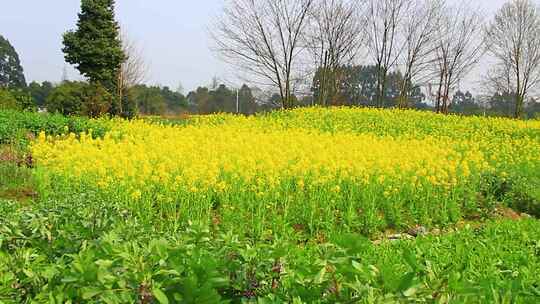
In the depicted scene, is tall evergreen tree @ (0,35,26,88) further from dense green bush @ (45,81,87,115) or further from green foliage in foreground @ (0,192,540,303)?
green foliage in foreground @ (0,192,540,303)

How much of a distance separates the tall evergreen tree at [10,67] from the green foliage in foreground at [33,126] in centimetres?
4664

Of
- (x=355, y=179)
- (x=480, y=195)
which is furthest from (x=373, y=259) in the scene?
(x=480, y=195)

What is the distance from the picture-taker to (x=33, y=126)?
12.6 meters

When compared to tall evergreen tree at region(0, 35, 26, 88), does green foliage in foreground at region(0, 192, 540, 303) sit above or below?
below

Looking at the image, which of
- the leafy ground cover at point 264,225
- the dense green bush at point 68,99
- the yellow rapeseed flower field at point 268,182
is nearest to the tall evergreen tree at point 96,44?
the dense green bush at point 68,99

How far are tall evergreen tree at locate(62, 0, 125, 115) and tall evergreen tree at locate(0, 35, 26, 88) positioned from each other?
3274cm

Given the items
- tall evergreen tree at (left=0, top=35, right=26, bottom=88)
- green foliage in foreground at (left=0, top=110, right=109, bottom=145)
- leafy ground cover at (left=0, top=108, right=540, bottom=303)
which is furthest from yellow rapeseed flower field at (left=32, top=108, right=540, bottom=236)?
tall evergreen tree at (left=0, top=35, right=26, bottom=88)

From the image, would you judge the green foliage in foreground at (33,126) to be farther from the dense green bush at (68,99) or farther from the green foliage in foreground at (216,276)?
the green foliage in foreground at (216,276)

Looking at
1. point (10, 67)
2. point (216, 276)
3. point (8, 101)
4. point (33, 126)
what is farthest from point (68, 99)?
point (10, 67)

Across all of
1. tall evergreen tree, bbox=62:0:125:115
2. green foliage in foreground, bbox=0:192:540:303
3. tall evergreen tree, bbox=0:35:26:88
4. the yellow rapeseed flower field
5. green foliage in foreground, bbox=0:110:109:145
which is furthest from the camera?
tall evergreen tree, bbox=0:35:26:88

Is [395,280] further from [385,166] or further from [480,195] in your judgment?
[480,195]

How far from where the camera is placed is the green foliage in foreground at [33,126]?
11.1 m

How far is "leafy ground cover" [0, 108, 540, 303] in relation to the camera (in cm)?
158

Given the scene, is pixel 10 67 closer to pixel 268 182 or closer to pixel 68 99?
pixel 68 99
